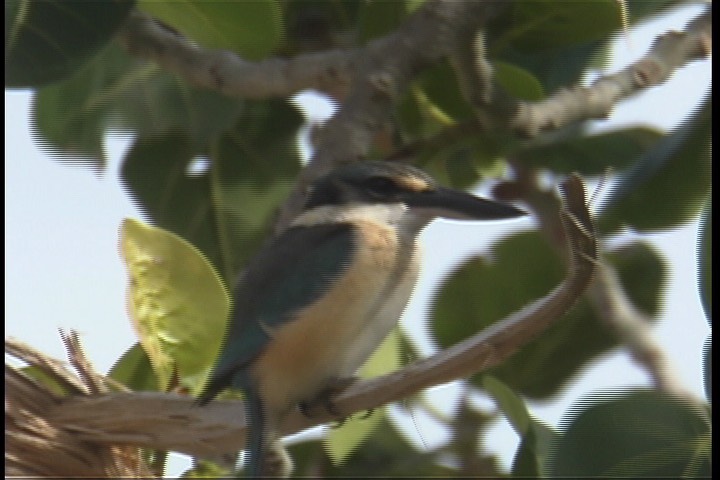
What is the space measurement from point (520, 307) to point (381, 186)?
291 millimetres

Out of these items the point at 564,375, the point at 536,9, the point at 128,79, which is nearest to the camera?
the point at 536,9

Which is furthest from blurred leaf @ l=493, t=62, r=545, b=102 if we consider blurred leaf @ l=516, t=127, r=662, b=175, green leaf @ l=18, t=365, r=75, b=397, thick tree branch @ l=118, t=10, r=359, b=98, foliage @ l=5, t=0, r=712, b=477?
green leaf @ l=18, t=365, r=75, b=397

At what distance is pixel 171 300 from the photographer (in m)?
1.59

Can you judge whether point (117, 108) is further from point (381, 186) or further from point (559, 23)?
point (559, 23)

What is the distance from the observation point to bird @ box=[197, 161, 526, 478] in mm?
1563

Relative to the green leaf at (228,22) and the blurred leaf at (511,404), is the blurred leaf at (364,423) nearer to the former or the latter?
the blurred leaf at (511,404)

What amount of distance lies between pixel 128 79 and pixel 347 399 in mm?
894

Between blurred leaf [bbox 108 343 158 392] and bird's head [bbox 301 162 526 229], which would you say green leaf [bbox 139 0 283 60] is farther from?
blurred leaf [bbox 108 343 158 392]

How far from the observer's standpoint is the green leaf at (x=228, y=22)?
1692 millimetres

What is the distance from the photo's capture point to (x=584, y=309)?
1903mm

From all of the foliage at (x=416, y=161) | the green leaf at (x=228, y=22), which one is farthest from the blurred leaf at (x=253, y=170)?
the green leaf at (x=228, y=22)

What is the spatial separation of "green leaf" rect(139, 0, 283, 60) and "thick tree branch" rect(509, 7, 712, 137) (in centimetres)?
38

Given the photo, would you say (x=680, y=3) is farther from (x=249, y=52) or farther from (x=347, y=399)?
(x=347, y=399)

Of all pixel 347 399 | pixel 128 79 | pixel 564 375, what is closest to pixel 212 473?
pixel 347 399
